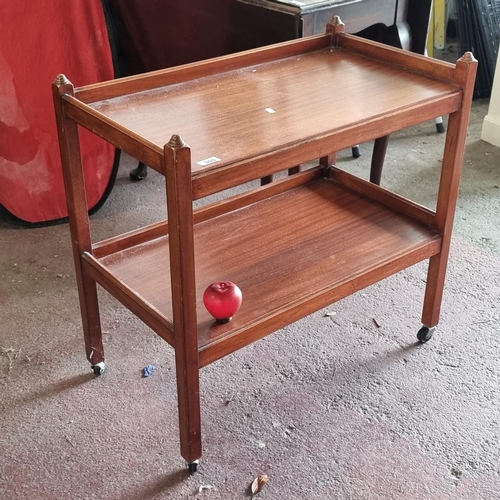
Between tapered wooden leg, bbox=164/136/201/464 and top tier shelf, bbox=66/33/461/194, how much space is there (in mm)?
43

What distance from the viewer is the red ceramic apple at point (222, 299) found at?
1.35 m

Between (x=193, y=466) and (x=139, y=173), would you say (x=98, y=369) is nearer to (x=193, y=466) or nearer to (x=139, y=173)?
(x=193, y=466)

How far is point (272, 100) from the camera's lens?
1.46m

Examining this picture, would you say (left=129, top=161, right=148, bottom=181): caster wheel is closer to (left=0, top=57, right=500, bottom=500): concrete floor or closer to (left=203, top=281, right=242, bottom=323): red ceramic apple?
(left=0, top=57, right=500, bottom=500): concrete floor

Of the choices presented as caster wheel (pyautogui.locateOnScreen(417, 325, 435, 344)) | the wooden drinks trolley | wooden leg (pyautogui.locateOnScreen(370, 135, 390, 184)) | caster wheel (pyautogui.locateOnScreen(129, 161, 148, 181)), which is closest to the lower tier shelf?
the wooden drinks trolley

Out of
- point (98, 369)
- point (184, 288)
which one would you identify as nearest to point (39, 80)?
point (98, 369)

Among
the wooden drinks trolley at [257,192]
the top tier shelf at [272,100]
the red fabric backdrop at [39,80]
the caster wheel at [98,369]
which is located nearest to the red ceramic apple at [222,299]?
the wooden drinks trolley at [257,192]

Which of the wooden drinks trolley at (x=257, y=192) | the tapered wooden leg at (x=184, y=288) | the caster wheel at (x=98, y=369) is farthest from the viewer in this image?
the caster wheel at (x=98, y=369)

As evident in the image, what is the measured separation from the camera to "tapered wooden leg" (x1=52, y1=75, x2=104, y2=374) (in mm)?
1374

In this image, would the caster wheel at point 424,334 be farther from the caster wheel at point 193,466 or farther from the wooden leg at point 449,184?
the caster wheel at point 193,466

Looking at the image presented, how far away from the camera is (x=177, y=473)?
1438mm

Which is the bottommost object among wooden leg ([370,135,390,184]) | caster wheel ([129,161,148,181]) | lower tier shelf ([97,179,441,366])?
caster wheel ([129,161,148,181])

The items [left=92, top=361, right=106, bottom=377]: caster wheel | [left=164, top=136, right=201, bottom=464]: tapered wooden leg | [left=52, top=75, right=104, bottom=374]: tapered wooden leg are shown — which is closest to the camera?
[left=164, top=136, right=201, bottom=464]: tapered wooden leg

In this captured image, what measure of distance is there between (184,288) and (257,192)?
61 centimetres
